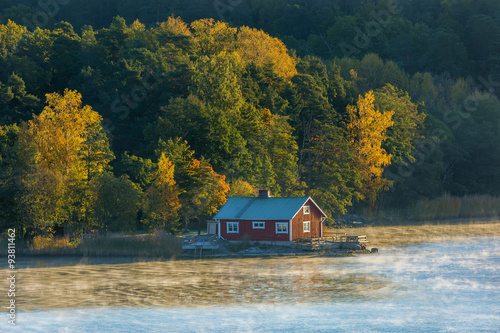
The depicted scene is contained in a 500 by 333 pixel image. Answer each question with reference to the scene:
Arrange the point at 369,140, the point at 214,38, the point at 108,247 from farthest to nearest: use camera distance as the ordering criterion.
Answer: the point at 214,38, the point at 369,140, the point at 108,247

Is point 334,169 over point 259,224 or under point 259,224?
over

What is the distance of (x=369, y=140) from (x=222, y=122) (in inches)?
916

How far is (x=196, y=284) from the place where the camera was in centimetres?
4791

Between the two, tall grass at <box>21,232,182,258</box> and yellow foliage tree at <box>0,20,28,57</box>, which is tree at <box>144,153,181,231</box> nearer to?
tall grass at <box>21,232,182,258</box>

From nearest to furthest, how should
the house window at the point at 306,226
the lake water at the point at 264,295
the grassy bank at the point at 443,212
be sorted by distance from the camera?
the lake water at the point at 264,295 → the house window at the point at 306,226 → the grassy bank at the point at 443,212

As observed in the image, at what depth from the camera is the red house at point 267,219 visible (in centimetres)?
6556

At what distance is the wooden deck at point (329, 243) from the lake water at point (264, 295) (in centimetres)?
326

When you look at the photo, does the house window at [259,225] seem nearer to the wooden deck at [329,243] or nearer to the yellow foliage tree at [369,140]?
the wooden deck at [329,243]

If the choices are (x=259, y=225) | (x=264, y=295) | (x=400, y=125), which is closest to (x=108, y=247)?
(x=259, y=225)

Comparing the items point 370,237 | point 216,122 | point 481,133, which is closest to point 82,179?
point 216,122

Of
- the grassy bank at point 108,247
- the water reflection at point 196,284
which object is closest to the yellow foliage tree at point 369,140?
the grassy bank at point 108,247

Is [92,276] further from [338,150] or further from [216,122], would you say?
[338,150]

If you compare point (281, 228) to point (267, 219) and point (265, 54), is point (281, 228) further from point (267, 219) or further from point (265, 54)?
point (265, 54)

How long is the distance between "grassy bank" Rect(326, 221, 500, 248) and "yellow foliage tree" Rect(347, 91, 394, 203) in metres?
9.69
